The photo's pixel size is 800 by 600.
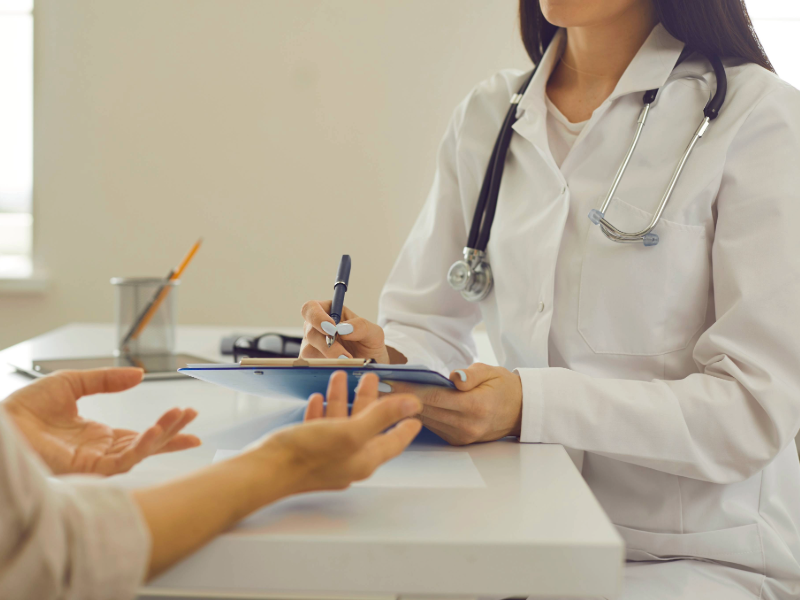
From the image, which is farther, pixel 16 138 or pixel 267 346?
pixel 16 138

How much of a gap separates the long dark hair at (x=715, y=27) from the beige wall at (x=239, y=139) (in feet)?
6.21

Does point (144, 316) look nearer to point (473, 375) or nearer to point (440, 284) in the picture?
point (440, 284)

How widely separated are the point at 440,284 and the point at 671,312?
0.43 meters

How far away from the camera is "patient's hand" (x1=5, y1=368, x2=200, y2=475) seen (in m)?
0.59

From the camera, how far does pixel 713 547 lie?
0.86 meters

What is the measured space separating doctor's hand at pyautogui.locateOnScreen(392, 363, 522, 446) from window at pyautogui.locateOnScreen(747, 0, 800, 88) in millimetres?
2730

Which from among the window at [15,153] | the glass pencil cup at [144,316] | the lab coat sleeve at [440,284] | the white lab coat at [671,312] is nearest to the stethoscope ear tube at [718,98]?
the white lab coat at [671,312]

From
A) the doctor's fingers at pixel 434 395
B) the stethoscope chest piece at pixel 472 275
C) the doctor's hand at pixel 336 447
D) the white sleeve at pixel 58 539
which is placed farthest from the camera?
the stethoscope chest piece at pixel 472 275

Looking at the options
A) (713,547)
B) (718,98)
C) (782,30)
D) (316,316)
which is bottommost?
(713,547)

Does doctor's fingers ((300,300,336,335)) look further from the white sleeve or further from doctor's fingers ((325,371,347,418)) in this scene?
the white sleeve

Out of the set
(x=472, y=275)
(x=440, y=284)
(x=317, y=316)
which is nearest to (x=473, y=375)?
(x=317, y=316)

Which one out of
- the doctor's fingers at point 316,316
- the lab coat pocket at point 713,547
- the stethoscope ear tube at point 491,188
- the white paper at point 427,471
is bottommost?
the lab coat pocket at point 713,547

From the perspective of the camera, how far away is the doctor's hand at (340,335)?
35.5 inches

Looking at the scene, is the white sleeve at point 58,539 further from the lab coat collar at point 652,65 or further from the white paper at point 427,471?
the lab coat collar at point 652,65
